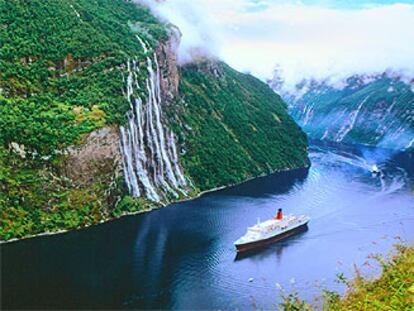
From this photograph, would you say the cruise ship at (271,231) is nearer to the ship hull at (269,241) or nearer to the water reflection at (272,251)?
the ship hull at (269,241)

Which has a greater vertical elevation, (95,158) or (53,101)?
(53,101)

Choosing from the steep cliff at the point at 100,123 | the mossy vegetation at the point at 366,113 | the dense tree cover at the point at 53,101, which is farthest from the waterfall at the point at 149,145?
the mossy vegetation at the point at 366,113

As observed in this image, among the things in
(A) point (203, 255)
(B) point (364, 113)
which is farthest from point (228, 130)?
(B) point (364, 113)

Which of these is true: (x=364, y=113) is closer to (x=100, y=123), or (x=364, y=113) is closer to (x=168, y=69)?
(x=168, y=69)

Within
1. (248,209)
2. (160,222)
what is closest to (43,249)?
(160,222)

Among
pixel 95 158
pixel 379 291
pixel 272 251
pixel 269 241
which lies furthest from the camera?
pixel 95 158

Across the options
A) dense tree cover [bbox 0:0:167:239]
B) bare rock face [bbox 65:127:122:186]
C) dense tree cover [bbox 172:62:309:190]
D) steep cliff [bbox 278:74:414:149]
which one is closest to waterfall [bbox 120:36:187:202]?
dense tree cover [bbox 0:0:167:239]
